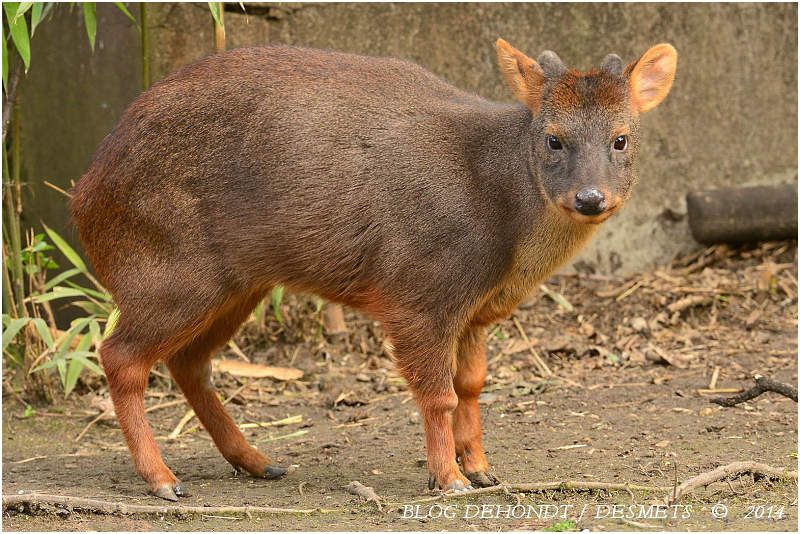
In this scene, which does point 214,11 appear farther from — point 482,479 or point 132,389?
point 482,479

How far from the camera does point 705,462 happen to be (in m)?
5.57

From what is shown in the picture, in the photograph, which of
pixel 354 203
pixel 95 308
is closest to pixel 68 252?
pixel 95 308

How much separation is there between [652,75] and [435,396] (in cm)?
179

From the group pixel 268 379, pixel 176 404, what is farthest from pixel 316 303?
pixel 176 404

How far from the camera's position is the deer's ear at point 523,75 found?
5414 mm

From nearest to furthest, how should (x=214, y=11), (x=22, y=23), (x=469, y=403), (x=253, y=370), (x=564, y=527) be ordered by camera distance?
(x=564, y=527) < (x=469, y=403) < (x=214, y=11) < (x=22, y=23) < (x=253, y=370)

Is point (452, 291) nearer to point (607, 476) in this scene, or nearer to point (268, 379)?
point (607, 476)

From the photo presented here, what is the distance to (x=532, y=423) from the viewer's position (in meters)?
6.58

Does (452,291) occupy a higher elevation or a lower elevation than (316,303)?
higher

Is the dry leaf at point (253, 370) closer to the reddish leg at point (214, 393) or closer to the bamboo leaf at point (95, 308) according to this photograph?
the bamboo leaf at point (95, 308)

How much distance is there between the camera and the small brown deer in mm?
5301

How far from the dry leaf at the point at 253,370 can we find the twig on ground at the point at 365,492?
2.23m

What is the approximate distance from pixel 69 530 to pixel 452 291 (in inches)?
74.3

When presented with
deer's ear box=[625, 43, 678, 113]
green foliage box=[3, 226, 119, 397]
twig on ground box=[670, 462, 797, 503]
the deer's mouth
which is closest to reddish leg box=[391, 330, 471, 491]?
the deer's mouth
